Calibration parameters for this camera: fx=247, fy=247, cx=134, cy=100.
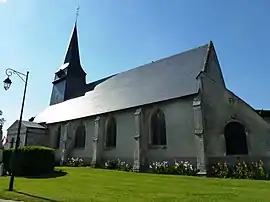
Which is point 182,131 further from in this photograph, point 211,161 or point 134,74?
point 134,74

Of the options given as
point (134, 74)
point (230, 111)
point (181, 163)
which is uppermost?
point (134, 74)

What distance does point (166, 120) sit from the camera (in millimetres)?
18375

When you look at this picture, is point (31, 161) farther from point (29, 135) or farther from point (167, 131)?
point (29, 135)

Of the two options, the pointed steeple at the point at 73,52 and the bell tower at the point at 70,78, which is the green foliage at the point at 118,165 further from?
the pointed steeple at the point at 73,52

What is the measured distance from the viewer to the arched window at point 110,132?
22125 millimetres

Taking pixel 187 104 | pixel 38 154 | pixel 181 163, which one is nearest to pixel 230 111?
pixel 187 104

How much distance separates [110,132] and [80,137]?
185 inches

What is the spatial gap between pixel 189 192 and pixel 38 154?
10.5m

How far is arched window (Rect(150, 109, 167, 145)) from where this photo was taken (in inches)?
735

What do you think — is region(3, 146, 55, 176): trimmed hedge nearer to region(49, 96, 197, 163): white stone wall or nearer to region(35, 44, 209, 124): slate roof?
region(49, 96, 197, 163): white stone wall

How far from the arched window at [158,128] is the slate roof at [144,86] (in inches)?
47.2

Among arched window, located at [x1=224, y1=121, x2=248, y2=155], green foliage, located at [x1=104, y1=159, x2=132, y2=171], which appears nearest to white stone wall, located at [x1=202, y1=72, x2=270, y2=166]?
arched window, located at [x1=224, y1=121, x2=248, y2=155]

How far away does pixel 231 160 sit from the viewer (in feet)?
52.2

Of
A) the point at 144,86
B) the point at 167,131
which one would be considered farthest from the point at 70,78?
the point at 167,131
